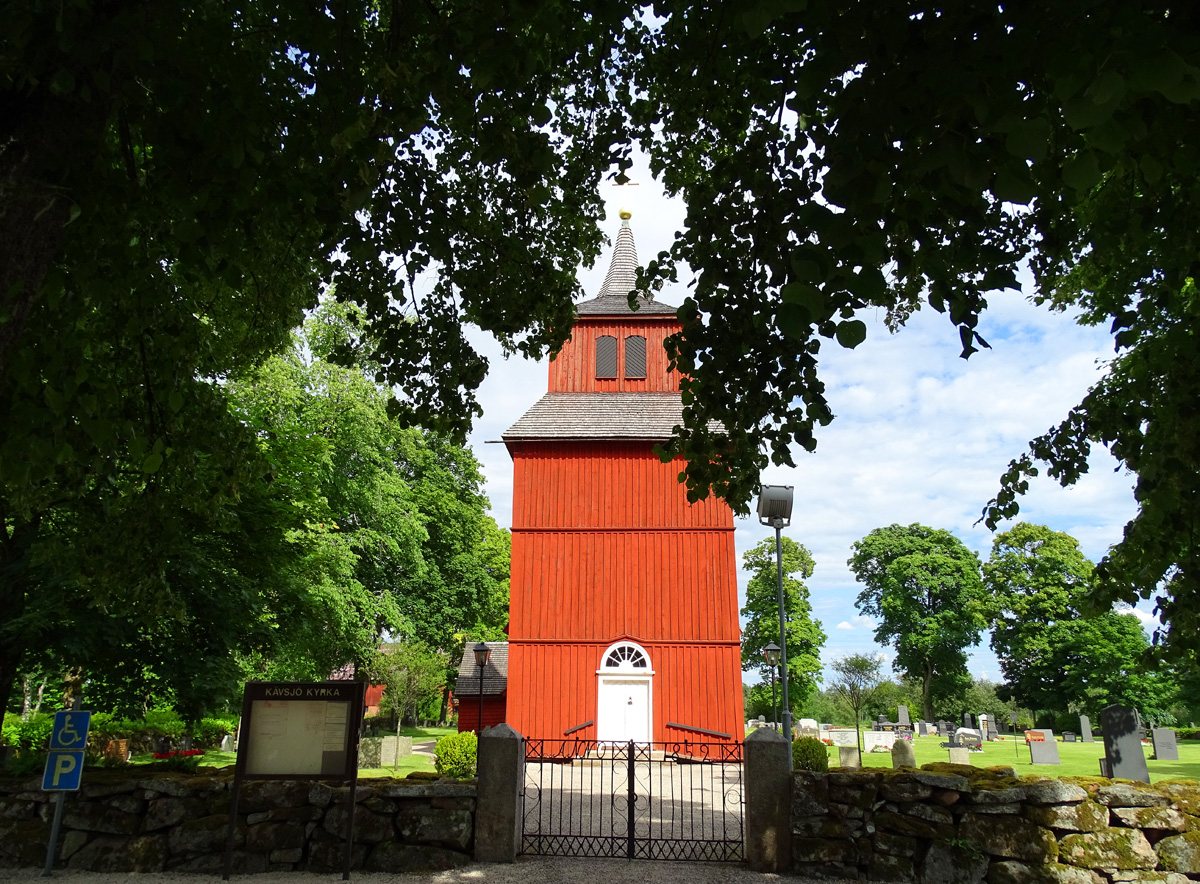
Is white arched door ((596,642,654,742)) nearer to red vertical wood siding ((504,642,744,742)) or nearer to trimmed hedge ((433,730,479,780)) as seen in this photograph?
red vertical wood siding ((504,642,744,742))

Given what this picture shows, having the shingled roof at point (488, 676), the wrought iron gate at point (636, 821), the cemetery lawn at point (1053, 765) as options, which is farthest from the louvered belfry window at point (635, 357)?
the cemetery lawn at point (1053, 765)

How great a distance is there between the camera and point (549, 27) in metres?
3.43

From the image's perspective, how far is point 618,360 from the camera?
22.5 meters

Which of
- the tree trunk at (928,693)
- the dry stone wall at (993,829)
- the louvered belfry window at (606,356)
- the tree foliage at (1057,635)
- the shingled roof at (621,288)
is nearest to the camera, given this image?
the dry stone wall at (993,829)

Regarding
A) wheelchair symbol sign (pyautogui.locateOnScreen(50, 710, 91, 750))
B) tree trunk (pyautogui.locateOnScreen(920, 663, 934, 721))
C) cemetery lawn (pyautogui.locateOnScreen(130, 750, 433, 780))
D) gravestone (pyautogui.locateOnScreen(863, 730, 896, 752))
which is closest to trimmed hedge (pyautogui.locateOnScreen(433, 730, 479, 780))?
cemetery lawn (pyautogui.locateOnScreen(130, 750, 433, 780))

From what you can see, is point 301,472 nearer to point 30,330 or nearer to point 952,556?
point 30,330

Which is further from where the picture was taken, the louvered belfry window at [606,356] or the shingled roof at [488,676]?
the shingled roof at [488,676]

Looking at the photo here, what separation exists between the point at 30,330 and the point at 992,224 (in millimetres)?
6062

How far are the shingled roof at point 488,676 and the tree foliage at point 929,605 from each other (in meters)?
25.8

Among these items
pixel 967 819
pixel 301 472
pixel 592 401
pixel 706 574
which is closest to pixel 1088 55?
pixel 967 819

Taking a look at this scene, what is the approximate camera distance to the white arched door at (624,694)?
18453 millimetres

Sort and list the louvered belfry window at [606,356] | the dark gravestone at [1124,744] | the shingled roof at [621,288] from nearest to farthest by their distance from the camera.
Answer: the dark gravestone at [1124,744], the louvered belfry window at [606,356], the shingled roof at [621,288]

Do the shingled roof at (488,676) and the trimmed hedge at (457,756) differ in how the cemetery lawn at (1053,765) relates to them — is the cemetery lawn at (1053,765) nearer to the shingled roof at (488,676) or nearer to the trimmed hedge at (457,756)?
the trimmed hedge at (457,756)

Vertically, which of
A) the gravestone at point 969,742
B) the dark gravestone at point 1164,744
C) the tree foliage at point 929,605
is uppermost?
the tree foliage at point 929,605
